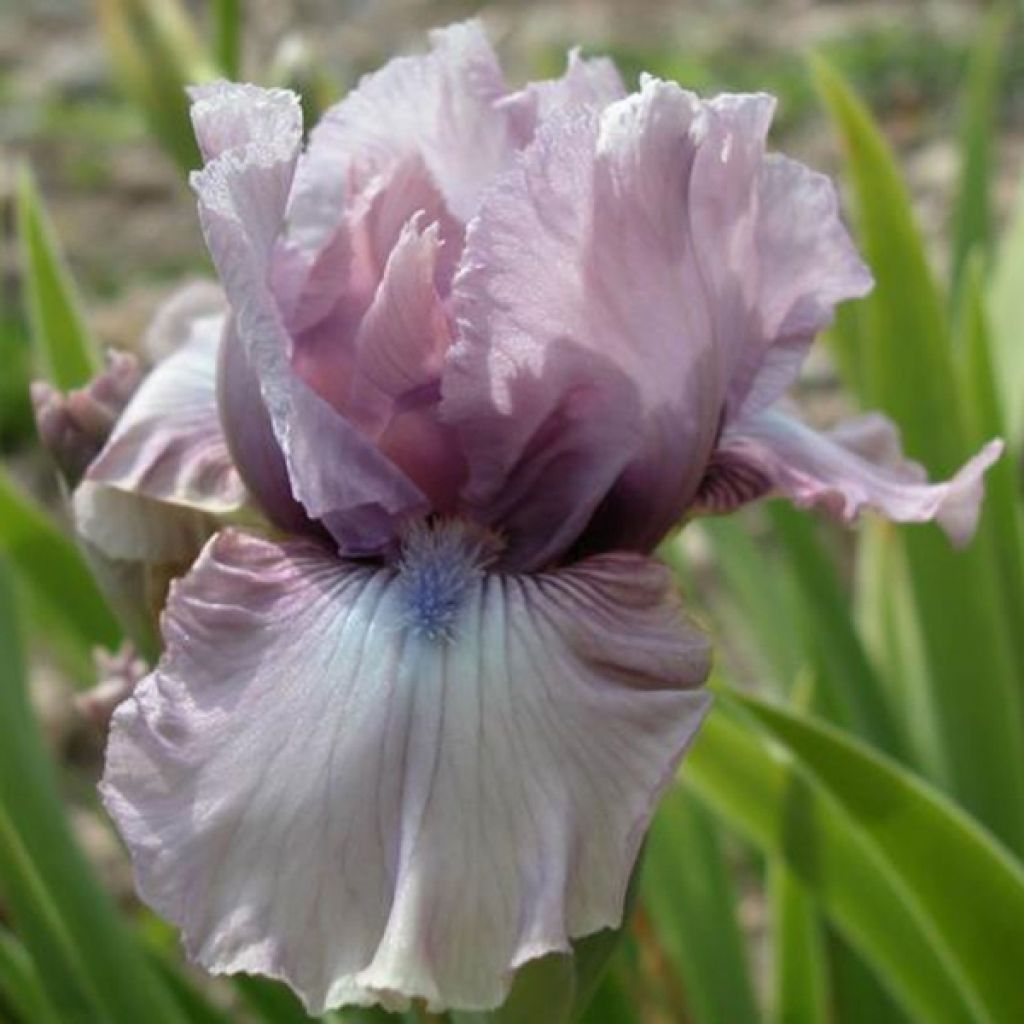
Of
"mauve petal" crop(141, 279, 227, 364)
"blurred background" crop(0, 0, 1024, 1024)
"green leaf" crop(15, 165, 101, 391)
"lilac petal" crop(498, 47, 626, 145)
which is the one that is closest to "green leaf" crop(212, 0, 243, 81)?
"blurred background" crop(0, 0, 1024, 1024)

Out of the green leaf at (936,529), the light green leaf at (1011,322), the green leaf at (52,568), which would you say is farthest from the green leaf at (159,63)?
the light green leaf at (1011,322)

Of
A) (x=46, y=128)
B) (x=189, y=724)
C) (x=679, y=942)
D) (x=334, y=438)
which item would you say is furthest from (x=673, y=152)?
(x=46, y=128)

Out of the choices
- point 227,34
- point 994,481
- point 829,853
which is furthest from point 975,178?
point 829,853

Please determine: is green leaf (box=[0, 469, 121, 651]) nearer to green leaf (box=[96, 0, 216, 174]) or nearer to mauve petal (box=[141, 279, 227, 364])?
mauve petal (box=[141, 279, 227, 364])

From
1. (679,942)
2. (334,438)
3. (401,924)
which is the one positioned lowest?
(679,942)

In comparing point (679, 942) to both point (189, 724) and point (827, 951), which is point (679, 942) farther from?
point (189, 724)

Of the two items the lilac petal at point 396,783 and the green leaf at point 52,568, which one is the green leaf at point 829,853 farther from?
the green leaf at point 52,568

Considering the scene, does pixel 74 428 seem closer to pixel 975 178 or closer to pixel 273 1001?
pixel 273 1001
